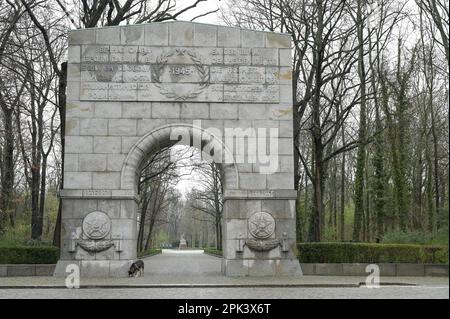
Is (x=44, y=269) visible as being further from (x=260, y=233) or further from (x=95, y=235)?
(x=260, y=233)

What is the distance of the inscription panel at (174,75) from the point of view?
2091 centimetres

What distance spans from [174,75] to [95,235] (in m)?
5.76

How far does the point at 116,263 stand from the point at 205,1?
41.8ft

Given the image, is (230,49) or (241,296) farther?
(230,49)

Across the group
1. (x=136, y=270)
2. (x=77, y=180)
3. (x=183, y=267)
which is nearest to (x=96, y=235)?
(x=136, y=270)

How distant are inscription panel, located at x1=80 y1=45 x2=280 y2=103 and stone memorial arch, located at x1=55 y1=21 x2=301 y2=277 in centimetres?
3

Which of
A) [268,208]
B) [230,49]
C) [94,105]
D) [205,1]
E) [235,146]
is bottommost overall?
[268,208]

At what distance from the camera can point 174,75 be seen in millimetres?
21000

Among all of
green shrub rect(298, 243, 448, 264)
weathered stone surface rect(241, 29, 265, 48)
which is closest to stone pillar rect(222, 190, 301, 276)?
green shrub rect(298, 243, 448, 264)

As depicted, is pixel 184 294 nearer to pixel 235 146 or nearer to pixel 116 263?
pixel 116 263
